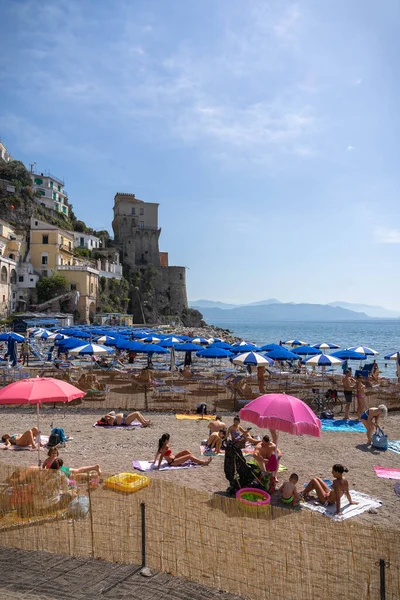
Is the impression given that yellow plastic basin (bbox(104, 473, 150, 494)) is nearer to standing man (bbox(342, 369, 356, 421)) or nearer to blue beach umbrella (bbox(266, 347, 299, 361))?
standing man (bbox(342, 369, 356, 421))

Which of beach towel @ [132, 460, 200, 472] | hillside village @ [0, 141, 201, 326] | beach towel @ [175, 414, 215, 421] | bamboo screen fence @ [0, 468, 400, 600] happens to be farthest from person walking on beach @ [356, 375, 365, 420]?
hillside village @ [0, 141, 201, 326]

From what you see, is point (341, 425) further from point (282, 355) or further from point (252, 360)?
point (282, 355)

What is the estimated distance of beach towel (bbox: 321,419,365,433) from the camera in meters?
12.7

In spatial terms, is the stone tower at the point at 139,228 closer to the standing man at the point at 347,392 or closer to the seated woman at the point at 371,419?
the standing man at the point at 347,392

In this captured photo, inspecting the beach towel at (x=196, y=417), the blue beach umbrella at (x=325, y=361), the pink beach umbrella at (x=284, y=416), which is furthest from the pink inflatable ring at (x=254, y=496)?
the blue beach umbrella at (x=325, y=361)

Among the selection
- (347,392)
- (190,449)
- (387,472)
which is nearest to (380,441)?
(387,472)

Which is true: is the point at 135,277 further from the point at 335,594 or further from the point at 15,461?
the point at 335,594

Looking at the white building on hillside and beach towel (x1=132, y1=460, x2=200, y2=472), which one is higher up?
the white building on hillside

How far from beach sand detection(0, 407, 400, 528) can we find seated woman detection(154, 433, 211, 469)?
25 centimetres

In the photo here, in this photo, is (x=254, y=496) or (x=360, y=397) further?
(x=360, y=397)

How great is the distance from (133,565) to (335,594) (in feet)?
7.48

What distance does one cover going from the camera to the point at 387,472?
9.05 meters

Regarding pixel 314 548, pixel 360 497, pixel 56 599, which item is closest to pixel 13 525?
pixel 56 599

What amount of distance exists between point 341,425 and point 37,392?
30.1ft
